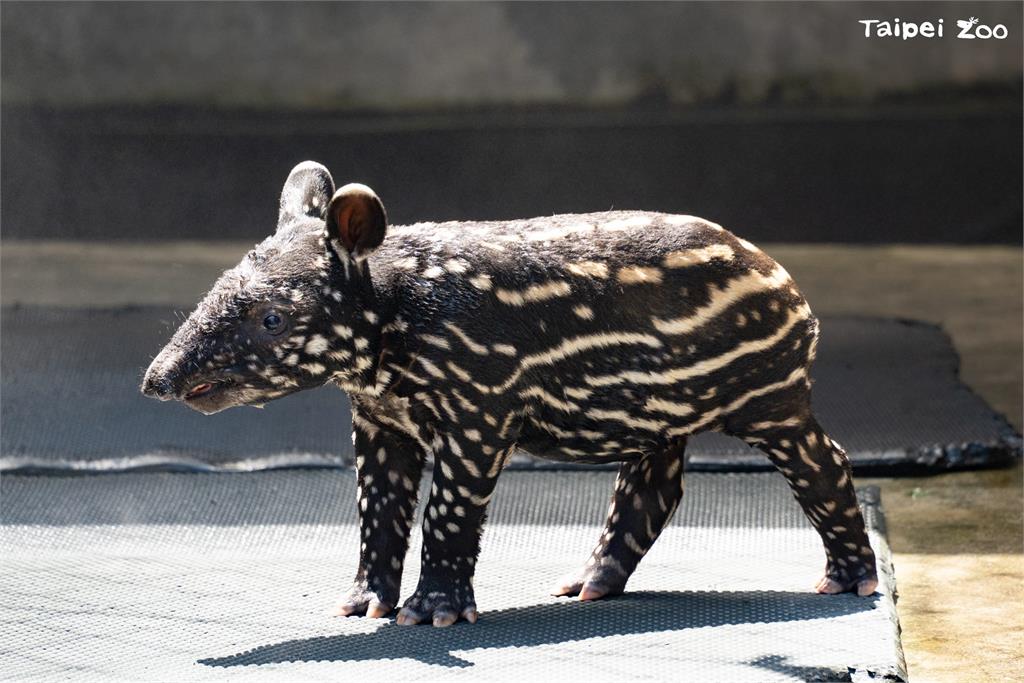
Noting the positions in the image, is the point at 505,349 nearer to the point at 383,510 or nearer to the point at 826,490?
the point at 383,510

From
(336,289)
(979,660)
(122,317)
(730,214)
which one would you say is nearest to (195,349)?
(336,289)

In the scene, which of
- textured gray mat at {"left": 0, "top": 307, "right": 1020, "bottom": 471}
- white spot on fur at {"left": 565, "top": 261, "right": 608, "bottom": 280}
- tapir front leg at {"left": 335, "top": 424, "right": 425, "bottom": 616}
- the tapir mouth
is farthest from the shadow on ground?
textured gray mat at {"left": 0, "top": 307, "right": 1020, "bottom": 471}

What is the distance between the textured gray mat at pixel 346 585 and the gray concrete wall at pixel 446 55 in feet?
27.3

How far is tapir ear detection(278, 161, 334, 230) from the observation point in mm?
4410

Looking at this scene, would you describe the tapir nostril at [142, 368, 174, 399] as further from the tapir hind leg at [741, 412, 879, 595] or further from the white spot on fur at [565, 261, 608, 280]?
the tapir hind leg at [741, 412, 879, 595]

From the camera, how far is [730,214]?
11.9 m

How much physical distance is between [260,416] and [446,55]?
7855 mm

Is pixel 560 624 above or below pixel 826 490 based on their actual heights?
below

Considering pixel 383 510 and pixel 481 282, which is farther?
pixel 383 510

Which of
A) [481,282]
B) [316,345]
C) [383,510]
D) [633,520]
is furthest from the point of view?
[633,520]

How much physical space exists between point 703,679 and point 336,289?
52.8 inches

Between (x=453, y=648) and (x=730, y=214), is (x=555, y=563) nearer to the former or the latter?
(x=453, y=648)

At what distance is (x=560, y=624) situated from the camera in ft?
14.3

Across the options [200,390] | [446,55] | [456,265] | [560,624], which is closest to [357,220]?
[456,265]
